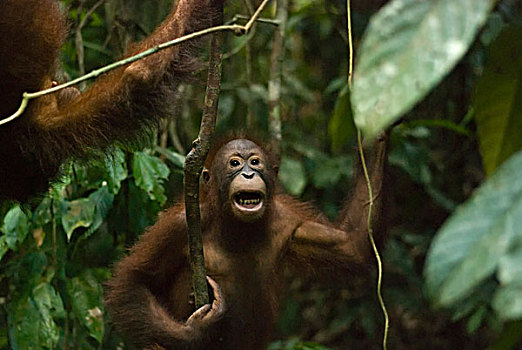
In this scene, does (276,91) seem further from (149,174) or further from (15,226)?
(15,226)

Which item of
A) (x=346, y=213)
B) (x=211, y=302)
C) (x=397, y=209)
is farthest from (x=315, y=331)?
(x=211, y=302)

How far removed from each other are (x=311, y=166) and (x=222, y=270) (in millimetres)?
1639

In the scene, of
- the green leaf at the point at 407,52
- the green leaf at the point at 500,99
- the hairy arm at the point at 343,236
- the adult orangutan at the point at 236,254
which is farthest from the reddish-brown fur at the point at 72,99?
the green leaf at the point at 407,52

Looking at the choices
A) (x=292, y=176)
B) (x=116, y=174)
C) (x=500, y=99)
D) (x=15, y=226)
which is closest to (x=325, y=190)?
(x=292, y=176)

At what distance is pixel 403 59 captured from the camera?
2.72 ft

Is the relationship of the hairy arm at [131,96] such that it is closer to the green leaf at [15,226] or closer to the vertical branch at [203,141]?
the vertical branch at [203,141]

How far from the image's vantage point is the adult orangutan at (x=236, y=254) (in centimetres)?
274

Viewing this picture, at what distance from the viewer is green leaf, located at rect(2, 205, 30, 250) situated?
292 centimetres

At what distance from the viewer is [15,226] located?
2949mm

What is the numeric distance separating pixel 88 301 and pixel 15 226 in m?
0.43

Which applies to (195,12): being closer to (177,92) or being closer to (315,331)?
(177,92)

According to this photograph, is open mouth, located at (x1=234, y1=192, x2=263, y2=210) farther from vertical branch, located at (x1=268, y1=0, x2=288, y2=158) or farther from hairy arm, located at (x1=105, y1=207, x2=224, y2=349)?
vertical branch, located at (x1=268, y1=0, x2=288, y2=158)

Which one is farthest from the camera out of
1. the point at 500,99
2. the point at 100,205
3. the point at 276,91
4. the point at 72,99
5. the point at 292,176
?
the point at 292,176

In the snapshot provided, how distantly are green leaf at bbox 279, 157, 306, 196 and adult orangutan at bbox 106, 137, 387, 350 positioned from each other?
0.73m
